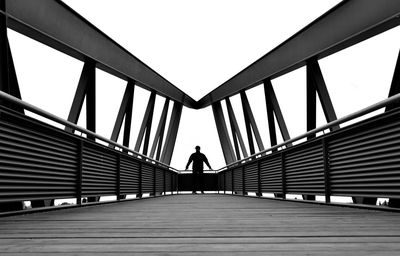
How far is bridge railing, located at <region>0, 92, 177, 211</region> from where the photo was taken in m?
3.73

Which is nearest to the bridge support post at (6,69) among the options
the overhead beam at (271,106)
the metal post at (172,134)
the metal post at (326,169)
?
the metal post at (326,169)

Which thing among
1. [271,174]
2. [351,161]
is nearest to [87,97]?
[271,174]

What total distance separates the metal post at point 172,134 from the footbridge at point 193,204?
30.6ft

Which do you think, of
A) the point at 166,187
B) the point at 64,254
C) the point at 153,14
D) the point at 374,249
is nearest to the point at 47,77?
the point at 166,187

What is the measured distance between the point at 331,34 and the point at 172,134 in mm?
13957

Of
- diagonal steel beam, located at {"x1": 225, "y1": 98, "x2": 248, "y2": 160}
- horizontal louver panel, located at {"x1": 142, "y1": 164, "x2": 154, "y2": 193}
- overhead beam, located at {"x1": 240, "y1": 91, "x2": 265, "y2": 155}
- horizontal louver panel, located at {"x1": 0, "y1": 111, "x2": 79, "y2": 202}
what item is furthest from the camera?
diagonal steel beam, located at {"x1": 225, "y1": 98, "x2": 248, "y2": 160}

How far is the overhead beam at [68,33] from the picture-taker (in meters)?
7.59

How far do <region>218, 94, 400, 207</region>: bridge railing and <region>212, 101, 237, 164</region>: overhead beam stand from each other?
14.1m

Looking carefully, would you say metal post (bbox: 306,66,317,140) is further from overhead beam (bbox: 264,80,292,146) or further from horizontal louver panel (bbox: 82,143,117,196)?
horizontal louver panel (bbox: 82,143,117,196)

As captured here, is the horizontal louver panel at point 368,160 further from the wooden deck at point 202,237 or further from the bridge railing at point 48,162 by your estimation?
the bridge railing at point 48,162

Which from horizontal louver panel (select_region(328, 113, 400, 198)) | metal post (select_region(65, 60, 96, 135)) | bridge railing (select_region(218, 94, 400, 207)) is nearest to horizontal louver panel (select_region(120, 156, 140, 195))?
metal post (select_region(65, 60, 96, 135))

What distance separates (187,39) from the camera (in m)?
19.5

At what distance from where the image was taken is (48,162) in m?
4.53

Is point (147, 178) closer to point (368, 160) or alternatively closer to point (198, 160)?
point (368, 160)
